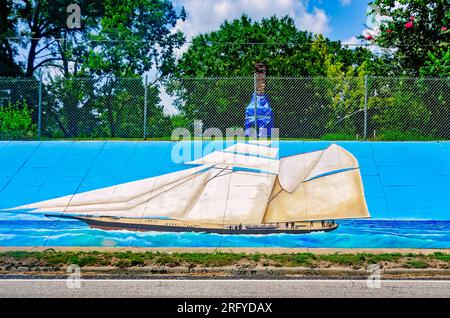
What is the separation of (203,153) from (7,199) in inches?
191

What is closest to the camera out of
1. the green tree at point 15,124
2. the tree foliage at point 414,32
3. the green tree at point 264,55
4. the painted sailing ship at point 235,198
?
the painted sailing ship at point 235,198

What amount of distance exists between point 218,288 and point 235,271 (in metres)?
1.14

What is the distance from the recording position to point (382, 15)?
77.6 feet

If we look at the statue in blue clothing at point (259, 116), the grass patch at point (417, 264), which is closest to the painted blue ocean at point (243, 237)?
the grass patch at point (417, 264)

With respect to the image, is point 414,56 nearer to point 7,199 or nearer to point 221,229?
point 221,229

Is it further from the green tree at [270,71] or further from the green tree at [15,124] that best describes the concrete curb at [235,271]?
the green tree at [15,124]

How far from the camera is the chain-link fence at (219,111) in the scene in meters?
16.2

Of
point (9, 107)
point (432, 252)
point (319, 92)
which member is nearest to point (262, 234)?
point (432, 252)

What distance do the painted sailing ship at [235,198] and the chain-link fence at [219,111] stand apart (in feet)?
7.82

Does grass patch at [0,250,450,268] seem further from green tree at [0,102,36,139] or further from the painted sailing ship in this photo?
green tree at [0,102,36,139]

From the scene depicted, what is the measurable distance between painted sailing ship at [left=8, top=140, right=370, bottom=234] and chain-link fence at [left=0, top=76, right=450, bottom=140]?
2384 mm

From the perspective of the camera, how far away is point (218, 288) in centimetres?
738

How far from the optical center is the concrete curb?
27.4 feet

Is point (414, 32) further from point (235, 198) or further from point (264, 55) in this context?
point (264, 55)
